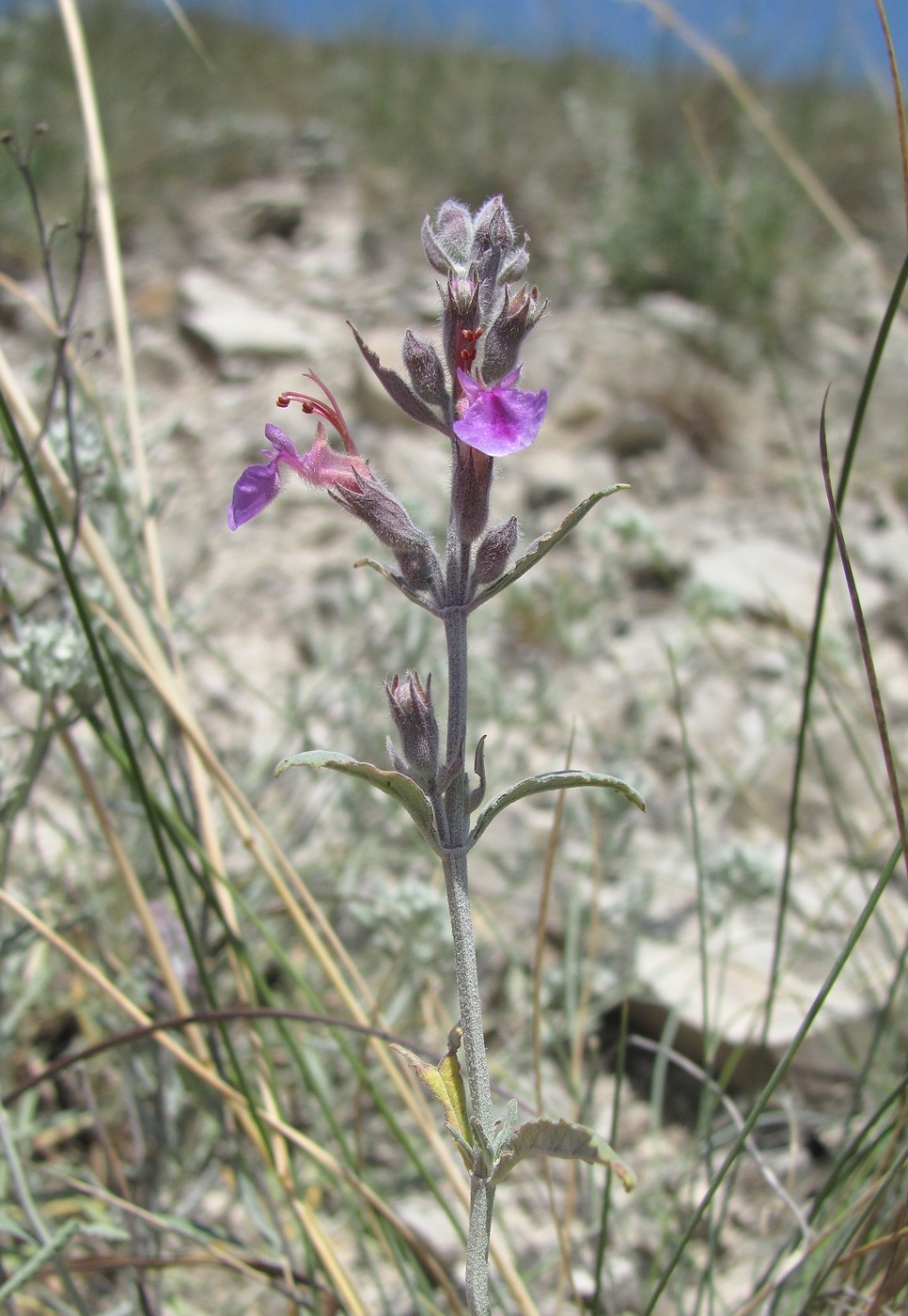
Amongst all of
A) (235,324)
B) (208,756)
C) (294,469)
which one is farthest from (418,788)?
(235,324)

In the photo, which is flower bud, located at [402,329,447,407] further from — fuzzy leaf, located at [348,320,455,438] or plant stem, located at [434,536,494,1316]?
plant stem, located at [434,536,494,1316]

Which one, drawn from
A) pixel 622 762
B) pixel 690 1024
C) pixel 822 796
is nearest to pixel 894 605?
pixel 822 796

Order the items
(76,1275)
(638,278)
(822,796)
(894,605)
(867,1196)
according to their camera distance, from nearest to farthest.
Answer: (867,1196)
(76,1275)
(822,796)
(894,605)
(638,278)

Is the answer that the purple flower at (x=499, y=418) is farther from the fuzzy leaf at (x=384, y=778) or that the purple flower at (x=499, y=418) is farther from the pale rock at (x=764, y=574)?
the pale rock at (x=764, y=574)

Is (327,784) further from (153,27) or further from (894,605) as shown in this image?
(153,27)

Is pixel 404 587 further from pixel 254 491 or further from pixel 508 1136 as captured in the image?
pixel 508 1136

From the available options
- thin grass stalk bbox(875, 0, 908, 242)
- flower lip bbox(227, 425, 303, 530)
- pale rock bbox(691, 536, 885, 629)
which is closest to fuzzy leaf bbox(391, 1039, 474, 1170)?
flower lip bbox(227, 425, 303, 530)

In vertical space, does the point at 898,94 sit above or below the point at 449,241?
above
